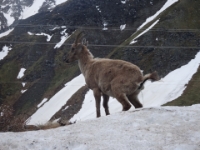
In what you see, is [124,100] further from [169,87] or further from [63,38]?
[63,38]

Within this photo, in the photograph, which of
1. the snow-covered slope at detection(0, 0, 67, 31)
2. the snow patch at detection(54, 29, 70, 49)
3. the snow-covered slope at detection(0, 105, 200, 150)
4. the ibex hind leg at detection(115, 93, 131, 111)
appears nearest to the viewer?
the snow-covered slope at detection(0, 105, 200, 150)

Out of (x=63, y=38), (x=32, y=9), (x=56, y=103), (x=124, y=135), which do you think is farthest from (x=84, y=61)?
(x=32, y=9)

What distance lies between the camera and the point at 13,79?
8562 centimetres

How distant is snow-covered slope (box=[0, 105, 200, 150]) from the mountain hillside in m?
26.6

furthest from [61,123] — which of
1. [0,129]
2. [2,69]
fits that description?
[2,69]

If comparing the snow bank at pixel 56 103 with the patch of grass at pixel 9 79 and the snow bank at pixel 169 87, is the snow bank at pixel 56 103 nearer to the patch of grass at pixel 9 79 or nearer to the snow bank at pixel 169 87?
the snow bank at pixel 169 87

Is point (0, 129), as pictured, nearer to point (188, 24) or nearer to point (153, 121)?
point (153, 121)

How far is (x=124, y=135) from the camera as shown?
695 centimetres

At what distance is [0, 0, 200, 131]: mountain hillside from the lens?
52156 millimetres

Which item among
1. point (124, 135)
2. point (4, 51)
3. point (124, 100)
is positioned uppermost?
point (124, 135)

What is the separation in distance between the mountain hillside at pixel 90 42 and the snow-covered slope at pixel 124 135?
Answer: 1048 inches

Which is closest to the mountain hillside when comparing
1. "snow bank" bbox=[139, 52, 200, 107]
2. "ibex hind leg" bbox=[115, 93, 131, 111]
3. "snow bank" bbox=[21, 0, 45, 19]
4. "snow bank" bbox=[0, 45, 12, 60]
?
"snow bank" bbox=[0, 45, 12, 60]

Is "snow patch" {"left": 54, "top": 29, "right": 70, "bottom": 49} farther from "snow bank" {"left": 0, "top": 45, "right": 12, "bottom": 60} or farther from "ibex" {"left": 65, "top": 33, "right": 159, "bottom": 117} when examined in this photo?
"ibex" {"left": 65, "top": 33, "right": 159, "bottom": 117}

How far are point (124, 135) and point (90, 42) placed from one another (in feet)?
248
